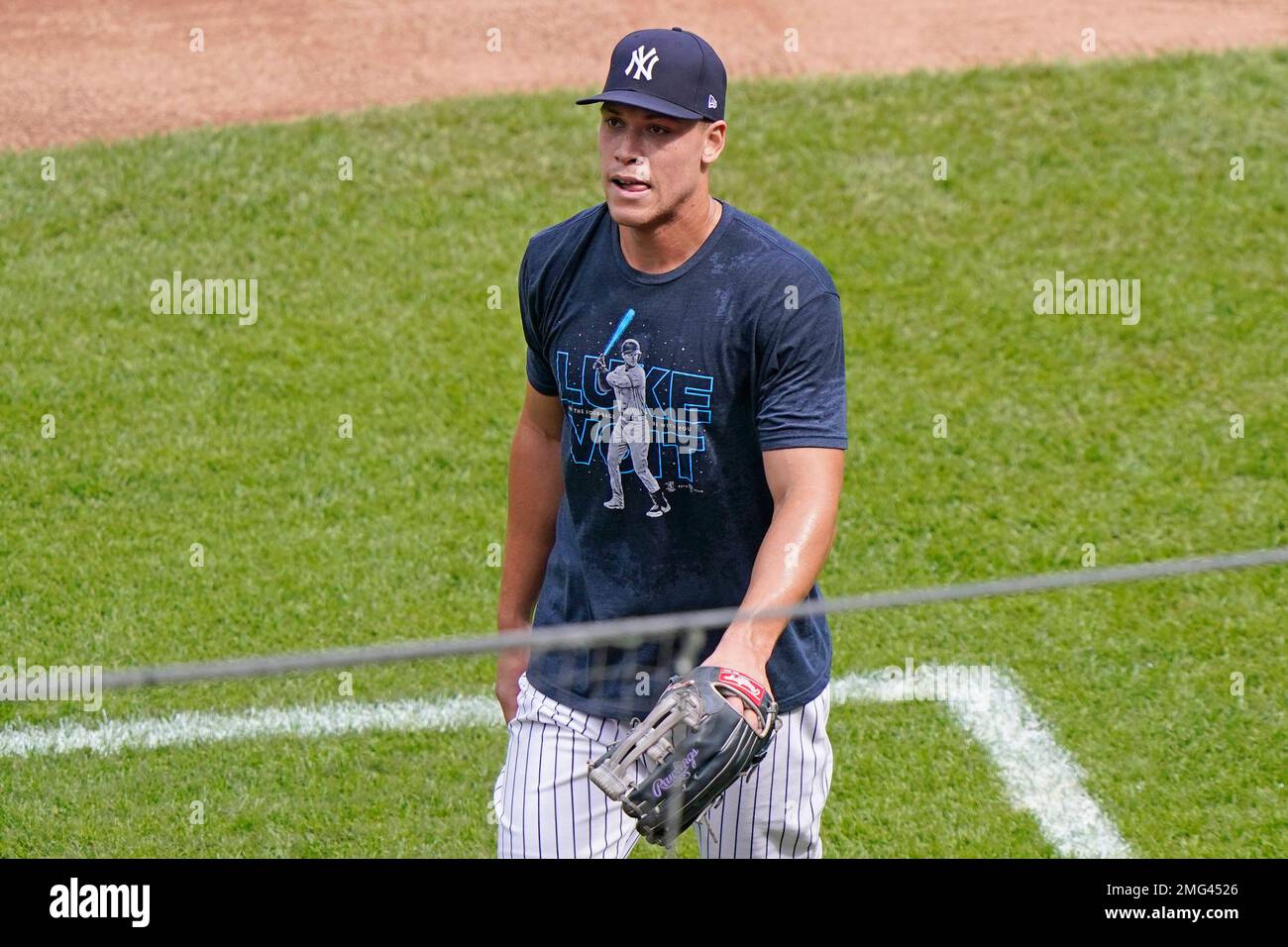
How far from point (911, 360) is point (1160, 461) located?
1225 mm

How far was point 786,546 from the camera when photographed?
3.47 metres

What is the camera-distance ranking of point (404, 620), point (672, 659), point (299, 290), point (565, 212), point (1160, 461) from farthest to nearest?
point (565, 212) < point (299, 290) < point (1160, 461) < point (404, 620) < point (672, 659)

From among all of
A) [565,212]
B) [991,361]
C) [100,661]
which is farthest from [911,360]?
[100,661]

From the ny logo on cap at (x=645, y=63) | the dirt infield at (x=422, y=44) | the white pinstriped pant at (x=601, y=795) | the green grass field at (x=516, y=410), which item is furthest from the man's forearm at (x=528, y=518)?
the dirt infield at (x=422, y=44)

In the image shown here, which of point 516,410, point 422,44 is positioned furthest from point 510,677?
point 422,44

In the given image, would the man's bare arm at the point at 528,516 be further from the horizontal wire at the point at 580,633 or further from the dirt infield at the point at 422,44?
the dirt infield at the point at 422,44

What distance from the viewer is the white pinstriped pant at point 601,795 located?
3.88 metres

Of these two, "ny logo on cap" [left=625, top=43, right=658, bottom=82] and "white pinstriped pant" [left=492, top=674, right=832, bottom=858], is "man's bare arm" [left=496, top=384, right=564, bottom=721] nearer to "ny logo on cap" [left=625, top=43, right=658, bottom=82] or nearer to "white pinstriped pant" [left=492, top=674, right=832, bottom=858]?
"white pinstriped pant" [left=492, top=674, right=832, bottom=858]

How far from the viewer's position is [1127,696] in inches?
230

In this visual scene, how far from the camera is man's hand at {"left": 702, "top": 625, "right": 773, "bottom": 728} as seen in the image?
3.39 metres

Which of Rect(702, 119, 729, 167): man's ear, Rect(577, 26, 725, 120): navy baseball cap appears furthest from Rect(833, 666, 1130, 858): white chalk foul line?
Rect(577, 26, 725, 120): navy baseball cap

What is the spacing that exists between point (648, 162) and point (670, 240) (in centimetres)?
18

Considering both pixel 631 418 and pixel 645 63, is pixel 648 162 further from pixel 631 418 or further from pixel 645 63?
pixel 631 418
